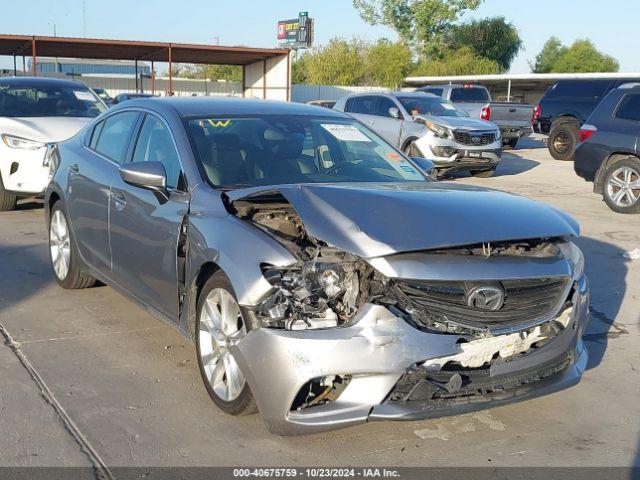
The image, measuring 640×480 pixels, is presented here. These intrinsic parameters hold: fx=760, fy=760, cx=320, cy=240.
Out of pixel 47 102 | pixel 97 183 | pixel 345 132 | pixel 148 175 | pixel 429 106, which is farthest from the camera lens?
pixel 429 106

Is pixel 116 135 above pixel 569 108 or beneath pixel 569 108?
above

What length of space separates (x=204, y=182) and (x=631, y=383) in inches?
112

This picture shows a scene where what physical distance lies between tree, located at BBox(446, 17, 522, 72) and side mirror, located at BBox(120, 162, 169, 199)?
62110 mm

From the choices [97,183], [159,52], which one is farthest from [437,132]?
[159,52]

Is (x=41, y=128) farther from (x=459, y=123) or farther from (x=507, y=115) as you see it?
(x=507, y=115)

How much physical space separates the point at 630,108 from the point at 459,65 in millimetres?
48423

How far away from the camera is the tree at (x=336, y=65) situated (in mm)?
59812

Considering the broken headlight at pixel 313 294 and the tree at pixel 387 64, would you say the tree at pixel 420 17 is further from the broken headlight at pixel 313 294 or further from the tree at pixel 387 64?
the broken headlight at pixel 313 294

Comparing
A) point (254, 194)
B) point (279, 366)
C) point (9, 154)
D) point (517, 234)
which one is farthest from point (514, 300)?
point (9, 154)

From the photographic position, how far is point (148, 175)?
175 inches

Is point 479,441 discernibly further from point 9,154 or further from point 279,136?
point 9,154

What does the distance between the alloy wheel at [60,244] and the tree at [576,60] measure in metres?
72.8

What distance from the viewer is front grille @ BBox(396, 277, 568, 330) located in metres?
3.49

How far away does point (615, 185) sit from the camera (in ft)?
36.1
